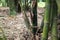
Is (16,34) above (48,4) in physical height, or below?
below

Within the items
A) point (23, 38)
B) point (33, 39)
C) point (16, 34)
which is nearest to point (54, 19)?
point (33, 39)

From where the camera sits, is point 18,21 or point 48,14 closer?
point 48,14

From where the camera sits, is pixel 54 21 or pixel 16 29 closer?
pixel 54 21

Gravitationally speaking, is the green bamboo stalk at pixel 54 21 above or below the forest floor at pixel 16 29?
above

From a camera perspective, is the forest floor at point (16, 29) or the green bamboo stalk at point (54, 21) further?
the forest floor at point (16, 29)

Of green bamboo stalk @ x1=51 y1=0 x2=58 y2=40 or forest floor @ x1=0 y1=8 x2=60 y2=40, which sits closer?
green bamboo stalk @ x1=51 y1=0 x2=58 y2=40

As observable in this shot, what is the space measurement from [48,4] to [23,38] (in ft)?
2.37

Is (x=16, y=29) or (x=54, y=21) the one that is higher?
(x=54, y=21)

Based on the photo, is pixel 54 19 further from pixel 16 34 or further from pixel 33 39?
pixel 16 34

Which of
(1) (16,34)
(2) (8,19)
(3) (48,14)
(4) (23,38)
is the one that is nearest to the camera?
(3) (48,14)

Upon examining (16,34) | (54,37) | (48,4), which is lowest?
(16,34)

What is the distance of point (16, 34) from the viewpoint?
2453 millimetres

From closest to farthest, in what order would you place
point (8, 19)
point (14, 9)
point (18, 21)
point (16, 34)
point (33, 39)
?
point (33, 39), point (16, 34), point (18, 21), point (8, 19), point (14, 9)

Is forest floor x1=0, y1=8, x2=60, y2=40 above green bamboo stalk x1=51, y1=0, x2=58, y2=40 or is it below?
below
